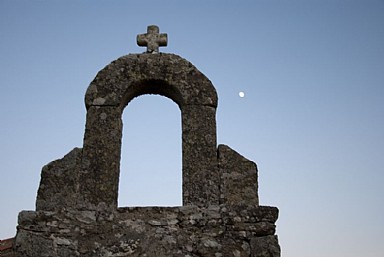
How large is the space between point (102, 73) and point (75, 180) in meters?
1.39

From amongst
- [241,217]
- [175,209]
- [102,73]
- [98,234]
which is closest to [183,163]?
[175,209]

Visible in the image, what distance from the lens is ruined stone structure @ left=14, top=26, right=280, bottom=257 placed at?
13.6 ft

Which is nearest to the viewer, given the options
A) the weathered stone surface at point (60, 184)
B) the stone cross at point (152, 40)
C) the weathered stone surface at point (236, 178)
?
the weathered stone surface at point (60, 184)

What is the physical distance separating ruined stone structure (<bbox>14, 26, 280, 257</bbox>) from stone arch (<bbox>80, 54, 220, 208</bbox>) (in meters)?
0.01

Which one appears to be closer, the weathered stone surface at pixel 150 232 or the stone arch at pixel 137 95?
the weathered stone surface at pixel 150 232

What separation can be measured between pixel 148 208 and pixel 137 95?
1667 millimetres

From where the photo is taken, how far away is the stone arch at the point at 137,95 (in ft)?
14.8

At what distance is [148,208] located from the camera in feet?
14.1

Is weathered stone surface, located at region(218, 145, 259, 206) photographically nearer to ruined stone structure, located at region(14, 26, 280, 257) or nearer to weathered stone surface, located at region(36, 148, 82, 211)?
ruined stone structure, located at region(14, 26, 280, 257)

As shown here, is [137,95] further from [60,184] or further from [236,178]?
[236,178]

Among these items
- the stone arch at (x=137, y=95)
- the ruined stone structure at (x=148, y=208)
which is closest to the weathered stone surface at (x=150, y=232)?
the ruined stone structure at (x=148, y=208)

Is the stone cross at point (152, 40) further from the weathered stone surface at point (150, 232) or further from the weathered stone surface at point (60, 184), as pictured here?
the weathered stone surface at point (150, 232)

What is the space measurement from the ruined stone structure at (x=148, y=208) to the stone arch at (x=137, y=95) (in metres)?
0.01

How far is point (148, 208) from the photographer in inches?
170
